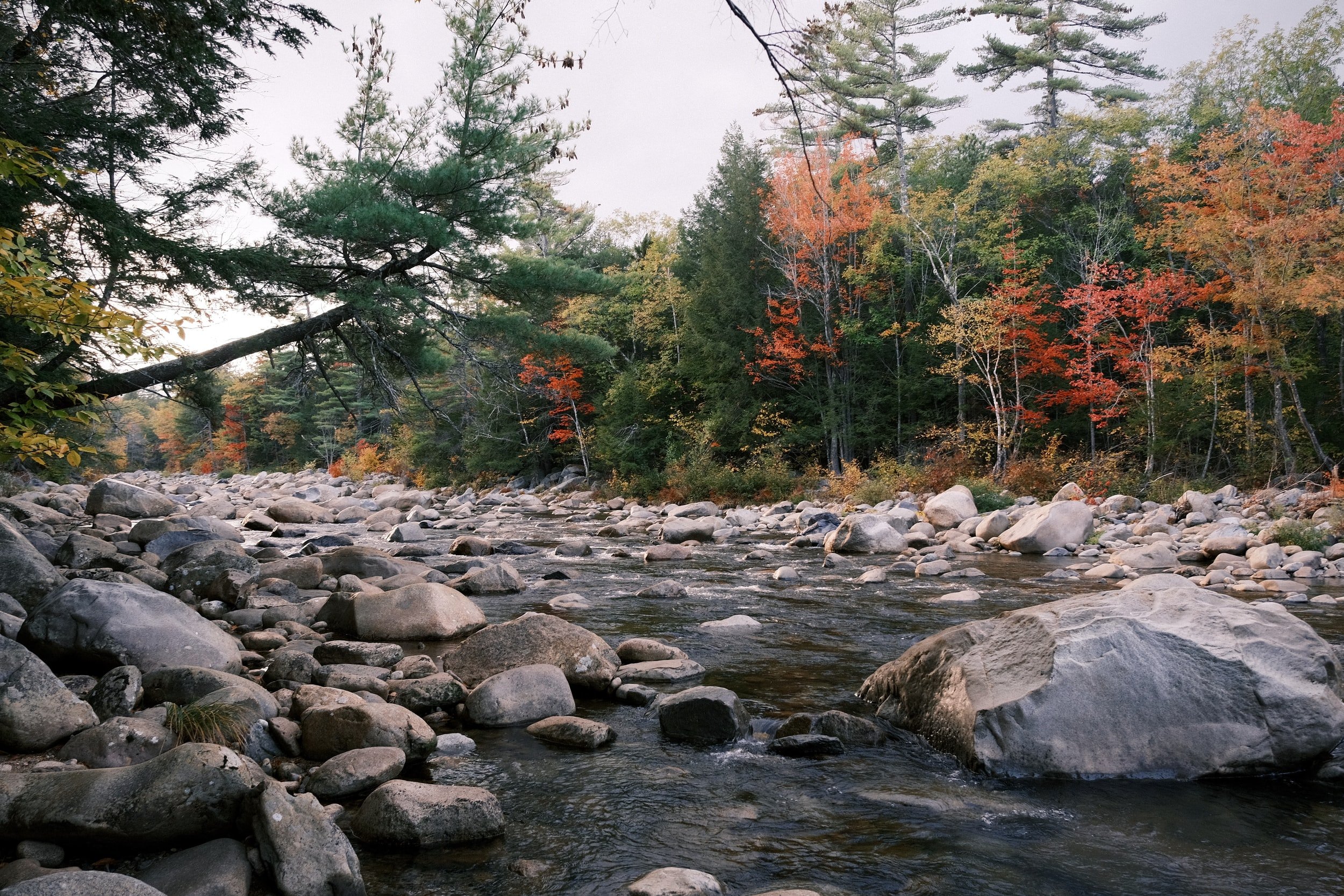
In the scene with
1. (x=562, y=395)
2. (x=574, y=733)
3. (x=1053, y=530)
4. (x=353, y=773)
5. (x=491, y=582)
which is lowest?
(x=1053, y=530)

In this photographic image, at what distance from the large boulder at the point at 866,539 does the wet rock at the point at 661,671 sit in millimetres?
6966

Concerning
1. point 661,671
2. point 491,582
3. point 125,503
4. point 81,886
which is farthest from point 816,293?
point 81,886

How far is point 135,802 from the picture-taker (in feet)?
8.68

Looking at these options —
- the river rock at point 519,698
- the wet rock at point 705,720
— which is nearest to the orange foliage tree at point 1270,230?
the wet rock at point 705,720

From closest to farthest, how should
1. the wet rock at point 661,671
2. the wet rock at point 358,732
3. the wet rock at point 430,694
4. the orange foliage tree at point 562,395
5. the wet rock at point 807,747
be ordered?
1. the wet rock at point 358,732
2. the wet rock at point 807,747
3. the wet rock at point 430,694
4. the wet rock at point 661,671
5. the orange foliage tree at point 562,395

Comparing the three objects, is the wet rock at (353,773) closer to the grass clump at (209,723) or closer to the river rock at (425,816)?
the river rock at (425,816)

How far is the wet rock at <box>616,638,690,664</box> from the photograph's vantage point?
5.48 meters

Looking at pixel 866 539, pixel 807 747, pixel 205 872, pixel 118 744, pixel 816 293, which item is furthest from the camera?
pixel 816 293

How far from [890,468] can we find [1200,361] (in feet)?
23.0

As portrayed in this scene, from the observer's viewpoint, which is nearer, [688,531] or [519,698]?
[519,698]

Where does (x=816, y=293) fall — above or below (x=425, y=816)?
above

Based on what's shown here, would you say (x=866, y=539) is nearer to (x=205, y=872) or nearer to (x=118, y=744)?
(x=118, y=744)

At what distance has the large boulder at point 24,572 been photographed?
555 cm

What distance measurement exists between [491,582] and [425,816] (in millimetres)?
5770
